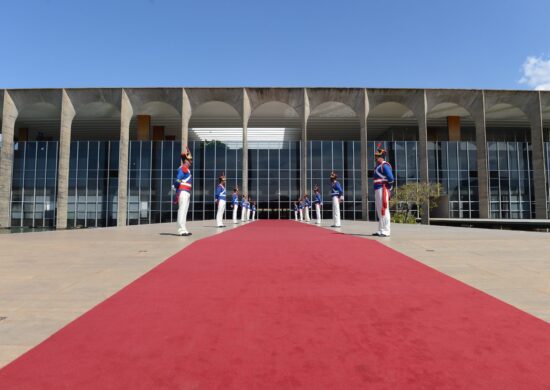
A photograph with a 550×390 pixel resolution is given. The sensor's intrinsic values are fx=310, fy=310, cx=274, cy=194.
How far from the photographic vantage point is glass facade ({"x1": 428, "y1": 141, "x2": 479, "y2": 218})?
37500 mm

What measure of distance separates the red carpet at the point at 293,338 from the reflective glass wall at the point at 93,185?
37700 millimetres

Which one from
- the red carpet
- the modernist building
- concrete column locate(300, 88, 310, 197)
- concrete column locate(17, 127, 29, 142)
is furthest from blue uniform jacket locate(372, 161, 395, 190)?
concrete column locate(17, 127, 29, 142)

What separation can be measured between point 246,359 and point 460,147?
143 ft

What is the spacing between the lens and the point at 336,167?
124 feet

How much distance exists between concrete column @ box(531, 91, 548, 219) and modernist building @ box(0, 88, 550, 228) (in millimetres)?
112

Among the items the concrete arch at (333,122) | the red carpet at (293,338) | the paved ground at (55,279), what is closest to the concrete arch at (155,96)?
the concrete arch at (333,122)

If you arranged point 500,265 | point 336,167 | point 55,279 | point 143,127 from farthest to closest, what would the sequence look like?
point 143,127, point 336,167, point 500,265, point 55,279

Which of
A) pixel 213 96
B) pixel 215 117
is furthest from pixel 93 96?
pixel 215 117

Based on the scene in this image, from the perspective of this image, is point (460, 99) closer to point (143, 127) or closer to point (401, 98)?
point (401, 98)

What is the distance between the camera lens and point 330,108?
37.6 meters

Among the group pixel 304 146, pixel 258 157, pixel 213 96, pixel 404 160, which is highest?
pixel 213 96

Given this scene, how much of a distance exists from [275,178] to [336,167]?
753 centimetres

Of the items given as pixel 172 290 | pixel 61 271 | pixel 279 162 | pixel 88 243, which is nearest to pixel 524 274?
pixel 172 290

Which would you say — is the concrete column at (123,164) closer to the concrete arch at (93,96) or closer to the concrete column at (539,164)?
the concrete arch at (93,96)
